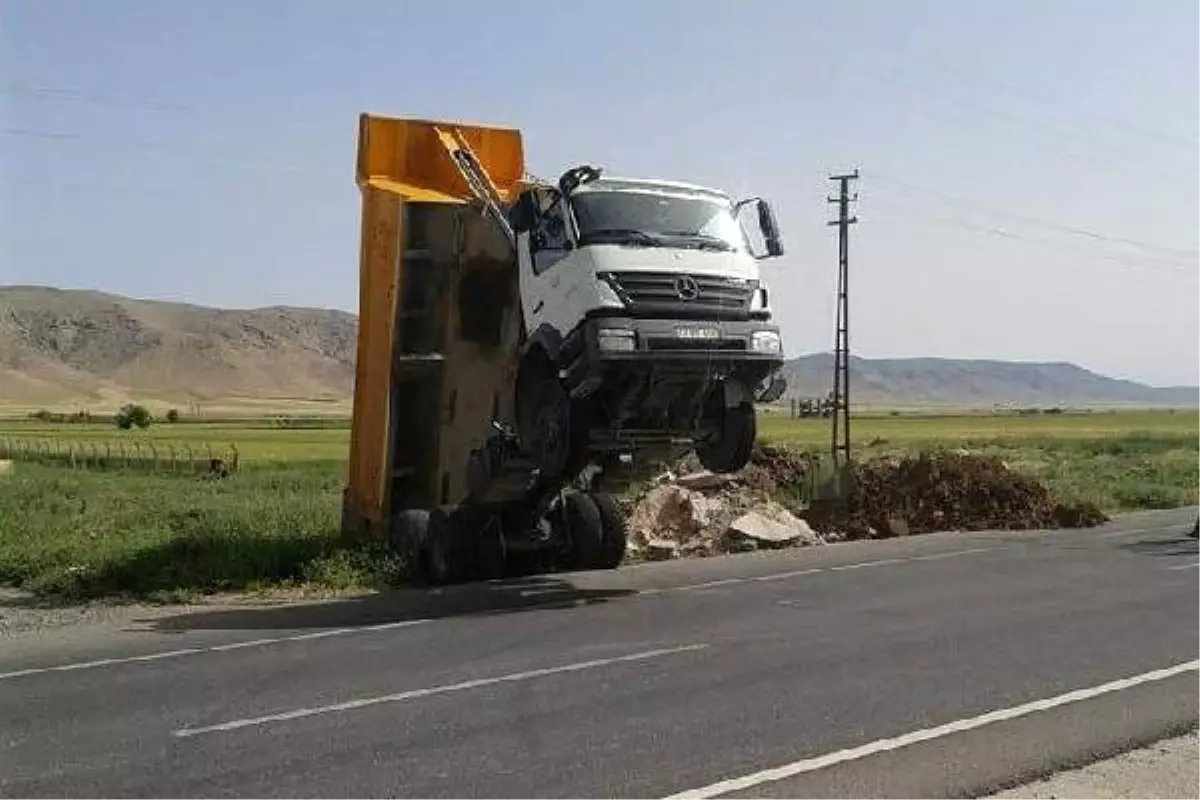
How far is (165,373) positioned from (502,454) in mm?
189763

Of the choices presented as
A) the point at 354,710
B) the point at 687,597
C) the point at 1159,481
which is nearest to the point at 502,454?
the point at 687,597

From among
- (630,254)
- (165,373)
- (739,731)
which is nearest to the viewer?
(739,731)

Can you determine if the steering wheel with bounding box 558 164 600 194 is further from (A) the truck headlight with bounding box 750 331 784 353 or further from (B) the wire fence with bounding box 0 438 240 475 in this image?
(B) the wire fence with bounding box 0 438 240 475

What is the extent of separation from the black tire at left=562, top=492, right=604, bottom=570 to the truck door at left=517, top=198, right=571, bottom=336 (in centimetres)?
332

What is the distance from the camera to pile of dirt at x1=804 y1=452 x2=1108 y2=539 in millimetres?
24906

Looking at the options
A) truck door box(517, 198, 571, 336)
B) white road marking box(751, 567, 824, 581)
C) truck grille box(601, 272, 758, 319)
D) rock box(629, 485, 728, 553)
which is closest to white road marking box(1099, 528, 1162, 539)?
rock box(629, 485, 728, 553)

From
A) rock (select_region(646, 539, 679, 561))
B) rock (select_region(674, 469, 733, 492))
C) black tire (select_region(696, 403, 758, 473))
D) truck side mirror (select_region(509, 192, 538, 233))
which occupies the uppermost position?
truck side mirror (select_region(509, 192, 538, 233))

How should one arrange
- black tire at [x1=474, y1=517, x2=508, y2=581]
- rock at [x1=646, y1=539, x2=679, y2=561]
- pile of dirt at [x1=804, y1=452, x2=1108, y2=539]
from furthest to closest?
pile of dirt at [x1=804, y1=452, x2=1108, y2=539], rock at [x1=646, y1=539, x2=679, y2=561], black tire at [x1=474, y1=517, x2=508, y2=581]

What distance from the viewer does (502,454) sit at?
14438 mm

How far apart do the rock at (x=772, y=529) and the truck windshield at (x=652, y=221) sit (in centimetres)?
741

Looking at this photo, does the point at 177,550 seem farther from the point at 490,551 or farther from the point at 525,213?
the point at 525,213

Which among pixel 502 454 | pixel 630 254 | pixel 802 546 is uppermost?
pixel 630 254

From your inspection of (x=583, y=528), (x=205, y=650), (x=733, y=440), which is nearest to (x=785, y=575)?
(x=583, y=528)

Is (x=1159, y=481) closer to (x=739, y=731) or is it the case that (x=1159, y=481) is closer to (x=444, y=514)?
(x=444, y=514)
